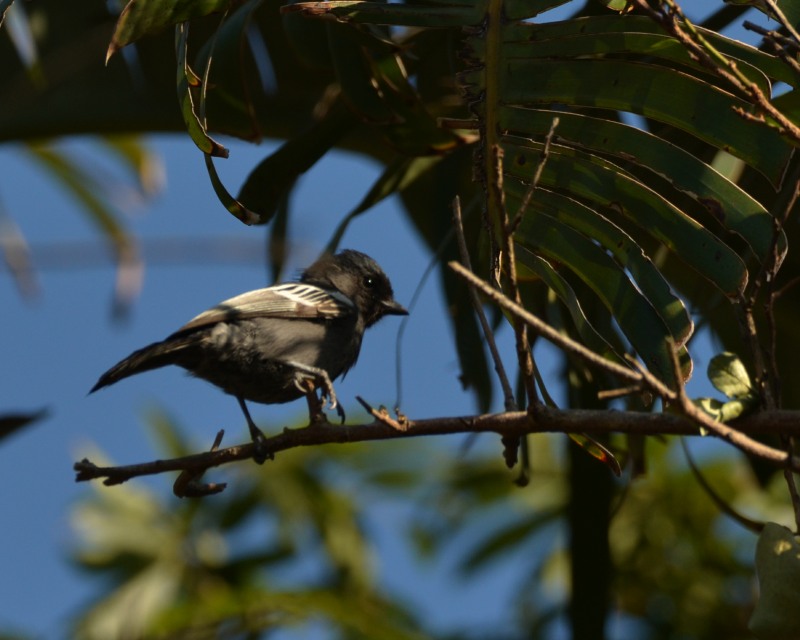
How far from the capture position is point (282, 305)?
4.62 meters

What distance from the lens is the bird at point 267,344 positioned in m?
4.21

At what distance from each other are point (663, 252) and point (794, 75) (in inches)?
Answer: 65.0

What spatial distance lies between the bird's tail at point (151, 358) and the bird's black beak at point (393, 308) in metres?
1.56

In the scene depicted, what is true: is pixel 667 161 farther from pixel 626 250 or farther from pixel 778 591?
pixel 778 591

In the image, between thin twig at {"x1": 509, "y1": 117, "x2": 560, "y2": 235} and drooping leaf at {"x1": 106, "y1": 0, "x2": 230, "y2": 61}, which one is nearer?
thin twig at {"x1": 509, "y1": 117, "x2": 560, "y2": 235}

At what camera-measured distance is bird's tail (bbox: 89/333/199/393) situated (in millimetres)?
3598

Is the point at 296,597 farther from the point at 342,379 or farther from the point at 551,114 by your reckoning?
the point at 551,114

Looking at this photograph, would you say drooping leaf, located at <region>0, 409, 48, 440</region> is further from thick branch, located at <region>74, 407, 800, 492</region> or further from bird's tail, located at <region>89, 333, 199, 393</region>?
thick branch, located at <region>74, 407, 800, 492</region>

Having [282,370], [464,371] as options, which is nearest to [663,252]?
[464,371]

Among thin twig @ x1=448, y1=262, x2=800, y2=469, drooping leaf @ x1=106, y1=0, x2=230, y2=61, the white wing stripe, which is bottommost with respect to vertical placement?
the white wing stripe

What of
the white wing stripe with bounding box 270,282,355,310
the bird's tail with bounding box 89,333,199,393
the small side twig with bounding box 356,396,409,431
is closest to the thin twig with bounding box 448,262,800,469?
the small side twig with bounding box 356,396,409,431

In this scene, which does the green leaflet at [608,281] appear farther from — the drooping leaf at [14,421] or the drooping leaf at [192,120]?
the drooping leaf at [14,421]

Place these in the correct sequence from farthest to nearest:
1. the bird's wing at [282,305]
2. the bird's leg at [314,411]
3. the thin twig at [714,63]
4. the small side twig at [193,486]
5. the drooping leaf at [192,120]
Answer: the bird's wing at [282,305] < the small side twig at [193,486] < the bird's leg at [314,411] < the drooping leaf at [192,120] < the thin twig at [714,63]

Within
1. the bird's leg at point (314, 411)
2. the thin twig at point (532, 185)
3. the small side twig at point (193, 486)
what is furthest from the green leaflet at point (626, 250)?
the small side twig at point (193, 486)
